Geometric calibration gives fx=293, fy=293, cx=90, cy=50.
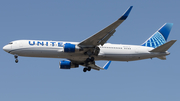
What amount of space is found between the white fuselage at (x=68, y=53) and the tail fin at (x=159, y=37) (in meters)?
2.18

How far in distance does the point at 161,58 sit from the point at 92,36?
12380 mm

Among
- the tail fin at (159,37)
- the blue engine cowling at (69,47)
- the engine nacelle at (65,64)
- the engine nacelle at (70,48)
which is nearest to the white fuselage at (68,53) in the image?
the engine nacelle at (70,48)

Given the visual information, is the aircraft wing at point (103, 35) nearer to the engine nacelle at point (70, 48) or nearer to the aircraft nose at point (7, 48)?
the engine nacelle at point (70, 48)

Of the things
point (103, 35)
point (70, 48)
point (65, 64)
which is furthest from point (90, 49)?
point (65, 64)

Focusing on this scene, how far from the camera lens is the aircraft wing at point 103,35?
35.5m

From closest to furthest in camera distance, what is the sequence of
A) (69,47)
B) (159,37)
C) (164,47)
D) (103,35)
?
(103,35) < (69,47) < (164,47) < (159,37)

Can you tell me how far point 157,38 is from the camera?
48562mm

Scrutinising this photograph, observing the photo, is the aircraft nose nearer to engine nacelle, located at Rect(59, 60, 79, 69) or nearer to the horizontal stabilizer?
engine nacelle, located at Rect(59, 60, 79, 69)

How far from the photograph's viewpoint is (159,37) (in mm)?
48844

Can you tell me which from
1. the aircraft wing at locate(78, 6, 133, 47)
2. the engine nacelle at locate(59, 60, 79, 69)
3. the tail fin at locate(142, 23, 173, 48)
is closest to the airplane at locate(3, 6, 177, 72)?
the aircraft wing at locate(78, 6, 133, 47)

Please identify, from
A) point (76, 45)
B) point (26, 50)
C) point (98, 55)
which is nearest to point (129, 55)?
point (98, 55)

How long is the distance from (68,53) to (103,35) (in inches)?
232

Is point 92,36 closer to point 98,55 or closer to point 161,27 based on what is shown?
point 98,55

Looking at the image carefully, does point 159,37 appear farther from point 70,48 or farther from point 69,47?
point 69,47
